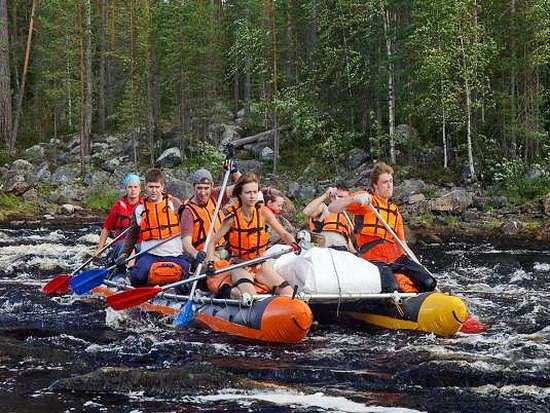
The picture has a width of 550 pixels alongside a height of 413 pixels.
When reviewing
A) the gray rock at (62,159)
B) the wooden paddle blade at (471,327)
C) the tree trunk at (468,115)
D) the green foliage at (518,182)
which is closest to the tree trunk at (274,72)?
the tree trunk at (468,115)

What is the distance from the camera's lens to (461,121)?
2505 cm

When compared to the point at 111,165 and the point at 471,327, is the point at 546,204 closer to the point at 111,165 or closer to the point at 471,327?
the point at 471,327

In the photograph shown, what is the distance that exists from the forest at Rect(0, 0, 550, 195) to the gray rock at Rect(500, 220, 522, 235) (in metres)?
4.73

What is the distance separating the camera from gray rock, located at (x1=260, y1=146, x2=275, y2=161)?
3175 centimetres

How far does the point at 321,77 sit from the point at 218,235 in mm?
23463

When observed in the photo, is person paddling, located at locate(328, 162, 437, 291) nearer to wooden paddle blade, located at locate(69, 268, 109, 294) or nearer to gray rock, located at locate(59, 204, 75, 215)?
wooden paddle blade, located at locate(69, 268, 109, 294)

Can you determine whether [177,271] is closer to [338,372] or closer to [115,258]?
[115,258]

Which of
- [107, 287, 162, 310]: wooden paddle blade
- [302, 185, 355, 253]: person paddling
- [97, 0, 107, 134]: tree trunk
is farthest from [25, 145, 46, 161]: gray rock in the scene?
[107, 287, 162, 310]: wooden paddle blade

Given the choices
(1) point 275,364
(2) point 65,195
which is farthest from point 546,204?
(2) point 65,195

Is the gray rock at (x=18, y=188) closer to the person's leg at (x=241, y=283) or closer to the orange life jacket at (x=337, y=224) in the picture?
the orange life jacket at (x=337, y=224)

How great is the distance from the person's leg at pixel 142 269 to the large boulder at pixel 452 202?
43.1 ft

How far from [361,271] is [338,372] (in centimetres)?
172

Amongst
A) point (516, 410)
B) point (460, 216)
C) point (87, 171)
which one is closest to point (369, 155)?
point (460, 216)

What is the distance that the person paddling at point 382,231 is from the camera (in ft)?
27.5
